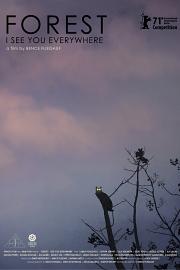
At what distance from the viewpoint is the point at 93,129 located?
2.28 m

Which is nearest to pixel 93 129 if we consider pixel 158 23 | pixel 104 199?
pixel 104 199

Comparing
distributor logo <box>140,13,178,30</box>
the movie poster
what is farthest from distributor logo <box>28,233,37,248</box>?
distributor logo <box>140,13,178,30</box>

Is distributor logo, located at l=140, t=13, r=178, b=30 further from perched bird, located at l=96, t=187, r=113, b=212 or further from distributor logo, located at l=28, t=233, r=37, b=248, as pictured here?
distributor logo, located at l=28, t=233, r=37, b=248

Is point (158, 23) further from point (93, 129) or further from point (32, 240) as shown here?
point (32, 240)

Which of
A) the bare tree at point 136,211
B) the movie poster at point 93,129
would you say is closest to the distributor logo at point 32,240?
the movie poster at point 93,129

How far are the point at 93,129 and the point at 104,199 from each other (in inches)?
11.4

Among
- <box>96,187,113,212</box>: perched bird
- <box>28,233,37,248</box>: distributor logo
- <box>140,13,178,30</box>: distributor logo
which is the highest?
<box>140,13,178,30</box>: distributor logo

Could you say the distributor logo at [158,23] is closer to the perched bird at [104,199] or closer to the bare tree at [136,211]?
the bare tree at [136,211]

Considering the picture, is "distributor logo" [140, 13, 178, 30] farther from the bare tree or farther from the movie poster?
the bare tree

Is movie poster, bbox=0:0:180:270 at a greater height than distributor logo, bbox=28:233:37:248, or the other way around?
movie poster, bbox=0:0:180:270

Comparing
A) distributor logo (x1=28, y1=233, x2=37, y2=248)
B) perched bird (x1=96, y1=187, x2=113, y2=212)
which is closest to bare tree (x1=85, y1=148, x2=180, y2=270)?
perched bird (x1=96, y1=187, x2=113, y2=212)

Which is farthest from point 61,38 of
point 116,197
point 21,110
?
point 116,197

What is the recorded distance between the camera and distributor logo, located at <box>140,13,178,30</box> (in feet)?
7.48

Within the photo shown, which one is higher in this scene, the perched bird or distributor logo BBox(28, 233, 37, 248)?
the perched bird
